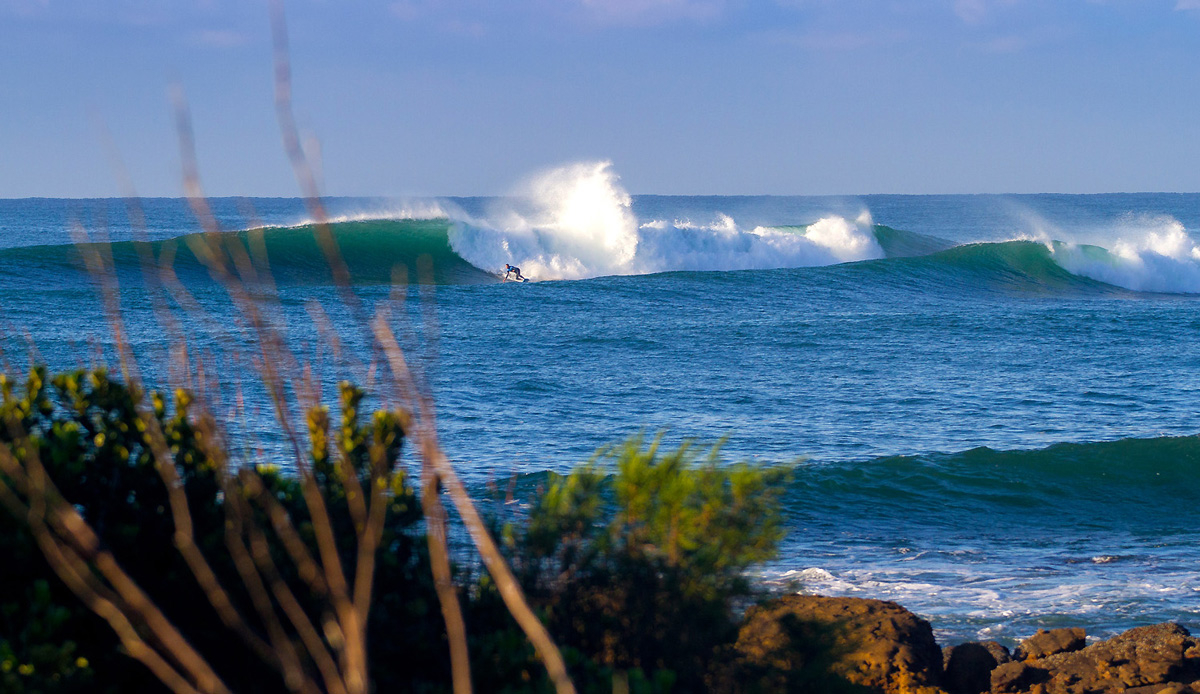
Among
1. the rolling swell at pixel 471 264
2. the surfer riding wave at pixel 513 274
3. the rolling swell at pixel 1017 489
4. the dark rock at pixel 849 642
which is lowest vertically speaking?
the rolling swell at pixel 1017 489

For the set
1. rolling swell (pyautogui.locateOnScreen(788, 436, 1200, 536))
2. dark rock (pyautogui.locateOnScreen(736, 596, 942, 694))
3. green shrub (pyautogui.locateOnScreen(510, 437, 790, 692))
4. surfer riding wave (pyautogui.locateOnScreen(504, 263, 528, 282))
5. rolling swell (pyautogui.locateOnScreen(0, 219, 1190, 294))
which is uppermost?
rolling swell (pyautogui.locateOnScreen(0, 219, 1190, 294))

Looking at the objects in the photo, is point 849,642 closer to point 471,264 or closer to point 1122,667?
point 1122,667

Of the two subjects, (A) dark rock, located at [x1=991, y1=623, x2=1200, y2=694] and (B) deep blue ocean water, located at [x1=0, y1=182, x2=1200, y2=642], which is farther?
(B) deep blue ocean water, located at [x1=0, y1=182, x2=1200, y2=642]

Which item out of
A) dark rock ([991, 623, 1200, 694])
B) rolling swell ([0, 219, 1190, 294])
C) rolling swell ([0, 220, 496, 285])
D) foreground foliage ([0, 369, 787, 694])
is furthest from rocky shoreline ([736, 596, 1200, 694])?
rolling swell ([0, 219, 1190, 294])

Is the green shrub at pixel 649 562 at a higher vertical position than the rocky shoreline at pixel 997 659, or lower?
higher

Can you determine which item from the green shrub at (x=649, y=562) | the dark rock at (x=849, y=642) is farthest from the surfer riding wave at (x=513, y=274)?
the green shrub at (x=649, y=562)

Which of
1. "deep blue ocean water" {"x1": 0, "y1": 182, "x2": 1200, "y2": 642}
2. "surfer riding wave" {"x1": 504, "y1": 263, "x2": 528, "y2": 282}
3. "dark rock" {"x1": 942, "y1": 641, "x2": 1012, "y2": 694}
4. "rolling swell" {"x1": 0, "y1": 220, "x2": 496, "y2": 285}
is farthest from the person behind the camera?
"surfer riding wave" {"x1": 504, "y1": 263, "x2": 528, "y2": 282}

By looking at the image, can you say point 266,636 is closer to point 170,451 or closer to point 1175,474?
point 170,451

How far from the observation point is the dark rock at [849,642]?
412 cm

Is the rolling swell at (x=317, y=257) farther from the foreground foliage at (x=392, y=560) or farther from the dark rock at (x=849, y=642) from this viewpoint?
the foreground foliage at (x=392, y=560)

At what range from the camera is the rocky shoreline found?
5.31m

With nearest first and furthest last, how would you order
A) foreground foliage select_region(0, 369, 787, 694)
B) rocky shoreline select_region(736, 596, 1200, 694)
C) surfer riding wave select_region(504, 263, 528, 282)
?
foreground foliage select_region(0, 369, 787, 694) → rocky shoreline select_region(736, 596, 1200, 694) → surfer riding wave select_region(504, 263, 528, 282)

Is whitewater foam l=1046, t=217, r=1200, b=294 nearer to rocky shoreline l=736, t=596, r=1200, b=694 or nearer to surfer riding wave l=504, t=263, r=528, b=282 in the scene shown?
surfer riding wave l=504, t=263, r=528, b=282

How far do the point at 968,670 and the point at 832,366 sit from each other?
13.1 meters
